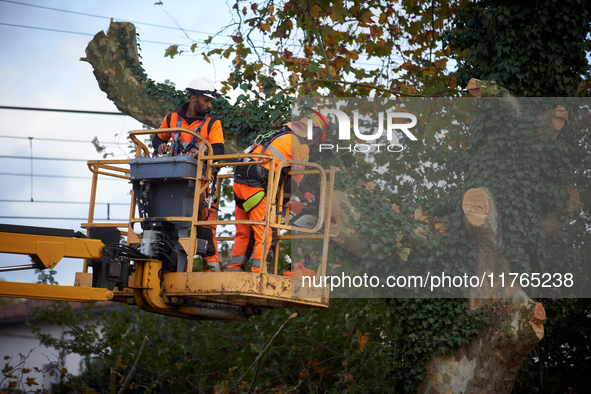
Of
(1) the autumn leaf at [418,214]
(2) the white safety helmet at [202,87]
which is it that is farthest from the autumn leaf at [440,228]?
(2) the white safety helmet at [202,87]

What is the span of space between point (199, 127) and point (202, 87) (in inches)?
16.5

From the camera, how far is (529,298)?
319 inches

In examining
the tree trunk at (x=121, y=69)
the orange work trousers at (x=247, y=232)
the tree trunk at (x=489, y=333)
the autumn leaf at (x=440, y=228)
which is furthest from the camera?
the tree trunk at (x=121, y=69)

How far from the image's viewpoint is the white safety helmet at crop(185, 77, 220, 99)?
22.7 ft

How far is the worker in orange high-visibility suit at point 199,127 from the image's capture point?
6824 mm

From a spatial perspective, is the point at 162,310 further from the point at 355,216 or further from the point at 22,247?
→ the point at 355,216

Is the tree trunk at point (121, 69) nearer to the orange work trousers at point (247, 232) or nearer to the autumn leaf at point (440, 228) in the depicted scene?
the orange work trousers at point (247, 232)

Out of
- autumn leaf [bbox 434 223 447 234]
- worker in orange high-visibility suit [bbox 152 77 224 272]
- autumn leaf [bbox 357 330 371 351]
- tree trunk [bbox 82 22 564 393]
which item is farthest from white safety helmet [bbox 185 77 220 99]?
autumn leaf [bbox 357 330 371 351]

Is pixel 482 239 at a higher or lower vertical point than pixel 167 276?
higher

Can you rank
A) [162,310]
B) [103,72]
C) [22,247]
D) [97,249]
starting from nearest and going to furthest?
[22,247] → [97,249] → [162,310] → [103,72]

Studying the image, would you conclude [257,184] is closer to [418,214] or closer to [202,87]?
[202,87]

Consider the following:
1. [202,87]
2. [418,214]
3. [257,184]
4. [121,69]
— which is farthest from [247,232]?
[121,69]

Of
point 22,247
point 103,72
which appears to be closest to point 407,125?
point 103,72

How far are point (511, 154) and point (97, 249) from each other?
17.9ft
